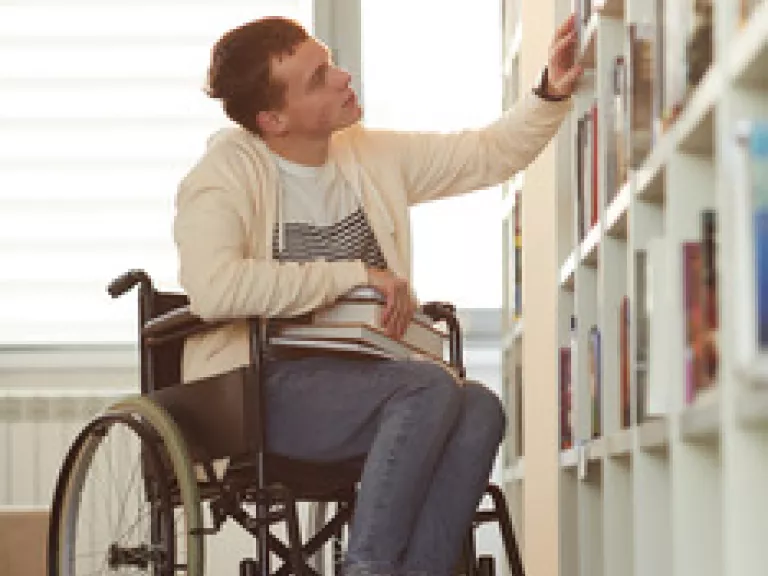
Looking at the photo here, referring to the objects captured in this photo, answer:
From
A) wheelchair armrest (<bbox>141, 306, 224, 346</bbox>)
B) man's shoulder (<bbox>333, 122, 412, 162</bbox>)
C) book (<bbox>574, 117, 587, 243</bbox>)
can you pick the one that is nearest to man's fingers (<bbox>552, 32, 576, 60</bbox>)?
book (<bbox>574, 117, 587, 243</bbox>)

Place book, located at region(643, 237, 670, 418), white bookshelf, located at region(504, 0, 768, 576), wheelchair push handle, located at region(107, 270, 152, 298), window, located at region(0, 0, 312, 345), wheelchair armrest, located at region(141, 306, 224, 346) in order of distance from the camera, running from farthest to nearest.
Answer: window, located at region(0, 0, 312, 345) < wheelchair push handle, located at region(107, 270, 152, 298) < wheelchair armrest, located at region(141, 306, 224, 346) < book, located at region(643, 237, 670, 418) < white bookshelf, located at region(504, 0, 768, 576)

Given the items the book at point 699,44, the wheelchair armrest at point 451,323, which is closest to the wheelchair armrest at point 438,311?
the wheelchair armrest at point 451,323

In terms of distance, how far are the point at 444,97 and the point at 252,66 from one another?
195 cm

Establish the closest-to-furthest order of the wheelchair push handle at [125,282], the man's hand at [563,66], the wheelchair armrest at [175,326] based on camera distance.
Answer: the wheelchair armrest at [175,326]
the wheelchair push handle at [125,282]
the man's hand at [563,66]

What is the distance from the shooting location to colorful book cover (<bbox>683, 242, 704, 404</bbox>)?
1768mm

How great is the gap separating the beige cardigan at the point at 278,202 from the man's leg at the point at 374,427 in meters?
0.12

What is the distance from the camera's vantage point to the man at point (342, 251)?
2580 millimetres

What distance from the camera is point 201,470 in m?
3.18

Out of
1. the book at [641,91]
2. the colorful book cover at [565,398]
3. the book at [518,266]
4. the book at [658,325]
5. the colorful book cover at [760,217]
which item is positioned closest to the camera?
the colorful book cover at [760,217]

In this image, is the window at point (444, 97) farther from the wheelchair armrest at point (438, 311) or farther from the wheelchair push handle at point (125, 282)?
the wheelchair push handle at point (125, 282)

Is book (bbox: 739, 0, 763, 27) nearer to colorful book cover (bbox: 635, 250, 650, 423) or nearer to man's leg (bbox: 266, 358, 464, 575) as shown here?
colorful book cover (bbox: 635, 250, 650, 423)

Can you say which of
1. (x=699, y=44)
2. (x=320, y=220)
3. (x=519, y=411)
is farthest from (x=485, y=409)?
(x=519, y=411)

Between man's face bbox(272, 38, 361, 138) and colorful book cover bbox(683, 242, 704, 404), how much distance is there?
48.3 inches

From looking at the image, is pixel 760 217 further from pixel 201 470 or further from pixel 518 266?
pixel 518 266
